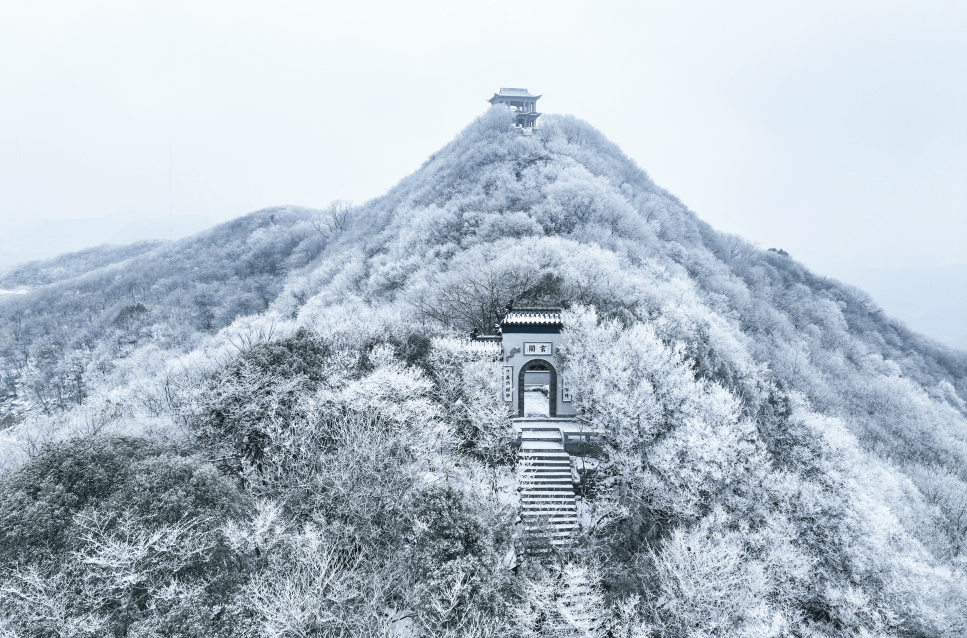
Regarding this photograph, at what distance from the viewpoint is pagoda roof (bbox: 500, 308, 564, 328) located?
19000mm

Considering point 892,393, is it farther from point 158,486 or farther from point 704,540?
point 158,486

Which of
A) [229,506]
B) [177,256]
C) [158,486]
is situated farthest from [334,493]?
[177,256]

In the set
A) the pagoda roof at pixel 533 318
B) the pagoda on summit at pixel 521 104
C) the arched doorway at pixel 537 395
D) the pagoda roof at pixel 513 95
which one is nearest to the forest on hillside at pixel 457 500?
the pagoda roof at pixel 533 318

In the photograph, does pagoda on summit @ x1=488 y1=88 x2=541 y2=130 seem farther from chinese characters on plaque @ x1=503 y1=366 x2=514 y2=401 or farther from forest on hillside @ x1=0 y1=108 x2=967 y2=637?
chinese characters on plaque @ x1=503 y1=366 x2=514 y2=401

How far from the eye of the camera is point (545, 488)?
16156 millimetres

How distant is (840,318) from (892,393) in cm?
1666

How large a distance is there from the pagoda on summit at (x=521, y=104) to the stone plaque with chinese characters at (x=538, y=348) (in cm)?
5792

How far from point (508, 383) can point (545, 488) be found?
441cm

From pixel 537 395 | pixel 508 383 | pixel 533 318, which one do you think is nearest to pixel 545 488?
pixel 508 383

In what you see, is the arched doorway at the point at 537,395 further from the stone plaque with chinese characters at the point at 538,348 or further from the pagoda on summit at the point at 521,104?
the pagoda on summit at the point at 521,104

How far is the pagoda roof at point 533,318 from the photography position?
1900 centimetres

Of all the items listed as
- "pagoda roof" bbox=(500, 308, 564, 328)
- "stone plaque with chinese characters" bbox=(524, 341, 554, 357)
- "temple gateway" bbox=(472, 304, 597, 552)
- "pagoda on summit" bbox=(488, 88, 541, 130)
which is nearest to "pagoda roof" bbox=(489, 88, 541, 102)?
"pagoda on summit" bbox=(488, 88, 541, 130)

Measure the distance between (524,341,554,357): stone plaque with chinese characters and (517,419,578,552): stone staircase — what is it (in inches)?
111

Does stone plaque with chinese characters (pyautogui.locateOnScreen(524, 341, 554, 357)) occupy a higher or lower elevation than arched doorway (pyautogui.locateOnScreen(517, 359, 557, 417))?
higher
